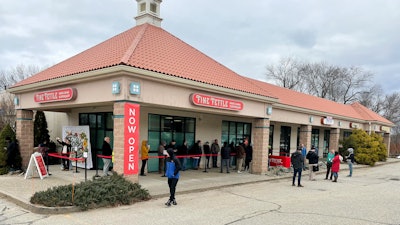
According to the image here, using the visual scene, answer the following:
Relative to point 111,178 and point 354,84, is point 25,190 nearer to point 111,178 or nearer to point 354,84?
point 111,178

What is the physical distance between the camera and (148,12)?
50.3 feet

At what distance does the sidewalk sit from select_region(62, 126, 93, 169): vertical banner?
2.15ft

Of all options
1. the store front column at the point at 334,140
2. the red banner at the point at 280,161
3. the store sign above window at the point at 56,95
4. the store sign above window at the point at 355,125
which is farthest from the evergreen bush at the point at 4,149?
the store sign above window at the point at 355,125

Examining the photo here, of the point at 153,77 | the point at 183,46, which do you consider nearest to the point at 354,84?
the point at 183,46

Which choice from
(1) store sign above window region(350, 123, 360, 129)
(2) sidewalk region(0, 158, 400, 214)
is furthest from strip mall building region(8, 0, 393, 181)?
(1) store sign above window region(350, 123, 360, 129)

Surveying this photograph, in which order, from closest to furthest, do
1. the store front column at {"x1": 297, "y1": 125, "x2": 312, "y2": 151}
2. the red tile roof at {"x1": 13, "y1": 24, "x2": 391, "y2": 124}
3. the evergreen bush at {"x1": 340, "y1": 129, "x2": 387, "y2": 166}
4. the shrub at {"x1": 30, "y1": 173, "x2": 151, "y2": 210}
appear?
1. the shrub at {"x1": 30, "y1": 173, "x2": 151, "y2": 210}
2. the red tile roof at {"x1": 13, "y1": 24, "x2": 391, "y2": 124}
3. the store front column at {"x1": 297, "y1": 125, "x2": 312, "y2": 151}
4. the evergreen bush at {"x1": 340, "y1": 129, "x2": 387, "y2": 166}

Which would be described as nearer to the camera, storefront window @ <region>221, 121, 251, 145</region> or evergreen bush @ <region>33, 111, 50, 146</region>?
evergreen bush @ <region>33, 111, 50, 146</region>

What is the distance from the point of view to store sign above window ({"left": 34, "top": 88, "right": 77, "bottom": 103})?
11.5 metres

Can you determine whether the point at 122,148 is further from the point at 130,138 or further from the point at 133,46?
the point at 133,46

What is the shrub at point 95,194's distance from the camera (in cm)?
828

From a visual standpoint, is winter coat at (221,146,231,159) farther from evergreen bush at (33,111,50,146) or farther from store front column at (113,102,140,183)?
evergreen bush at (33,111,50,146)

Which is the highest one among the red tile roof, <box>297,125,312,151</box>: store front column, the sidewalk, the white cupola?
the white cupola

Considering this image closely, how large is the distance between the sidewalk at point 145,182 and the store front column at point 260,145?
1.84 ft

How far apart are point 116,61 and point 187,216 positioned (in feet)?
18.4
